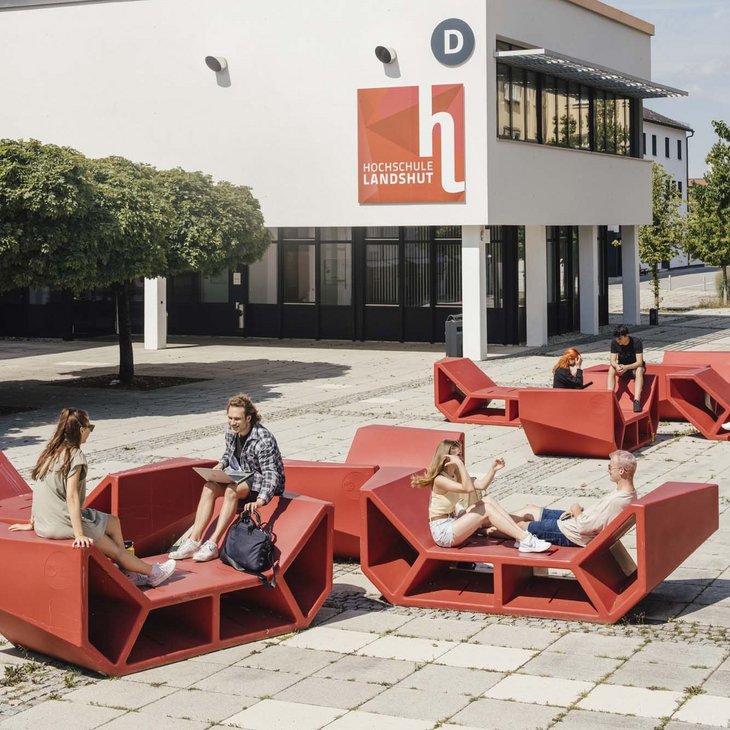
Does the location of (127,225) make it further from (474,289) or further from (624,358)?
(474,289)

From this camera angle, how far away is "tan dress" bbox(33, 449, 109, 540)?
848 centimetres

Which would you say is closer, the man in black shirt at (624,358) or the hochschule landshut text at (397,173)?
the man in black shirt at (624,358)

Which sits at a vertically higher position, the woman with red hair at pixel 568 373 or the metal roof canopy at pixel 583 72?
the metal roof canopy at pixel 583 72

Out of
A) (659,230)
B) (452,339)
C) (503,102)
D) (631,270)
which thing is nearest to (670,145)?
(659,230)

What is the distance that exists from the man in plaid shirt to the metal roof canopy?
20.1 metres

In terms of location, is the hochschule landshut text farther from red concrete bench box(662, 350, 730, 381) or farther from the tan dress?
the tan dress

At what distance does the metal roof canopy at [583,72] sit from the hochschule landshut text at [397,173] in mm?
2797

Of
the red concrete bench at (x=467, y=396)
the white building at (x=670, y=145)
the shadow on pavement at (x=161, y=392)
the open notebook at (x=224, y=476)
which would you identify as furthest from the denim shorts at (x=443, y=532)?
the white building at (x=670, y=145)

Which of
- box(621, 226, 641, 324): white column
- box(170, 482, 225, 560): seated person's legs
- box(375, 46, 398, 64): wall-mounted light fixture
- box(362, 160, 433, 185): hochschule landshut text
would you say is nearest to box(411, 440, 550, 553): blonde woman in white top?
box(170, 482, 225, 560): seated person's legs

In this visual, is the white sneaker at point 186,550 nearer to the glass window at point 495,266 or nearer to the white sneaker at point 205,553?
the white sneaker at point 205,553

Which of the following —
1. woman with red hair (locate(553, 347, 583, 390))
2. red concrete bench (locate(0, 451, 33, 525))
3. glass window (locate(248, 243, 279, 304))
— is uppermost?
glass window (locate(248, 243, 279, 304))

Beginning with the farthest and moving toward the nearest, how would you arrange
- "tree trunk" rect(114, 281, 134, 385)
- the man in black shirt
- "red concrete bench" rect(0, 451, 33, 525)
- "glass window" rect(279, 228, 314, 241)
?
"glass window" rect(279, 228, 314, 241), "tree trunk" rect(114, 281, 134, 385), the man in black shirt, "red concrete bench" rect(0, 451, 33, 525)

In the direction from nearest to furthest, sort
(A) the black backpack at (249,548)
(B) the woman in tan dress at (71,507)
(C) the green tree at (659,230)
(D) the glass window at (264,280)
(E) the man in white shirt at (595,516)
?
(B) the woman in tan dress at (71,507) → (A) the black backpack at (249,548) → (E) the man in white shirt at (595,516) → (D) the glass window at (264,280) → (C) the green tree at (659,230)

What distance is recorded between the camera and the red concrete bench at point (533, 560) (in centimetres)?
919
